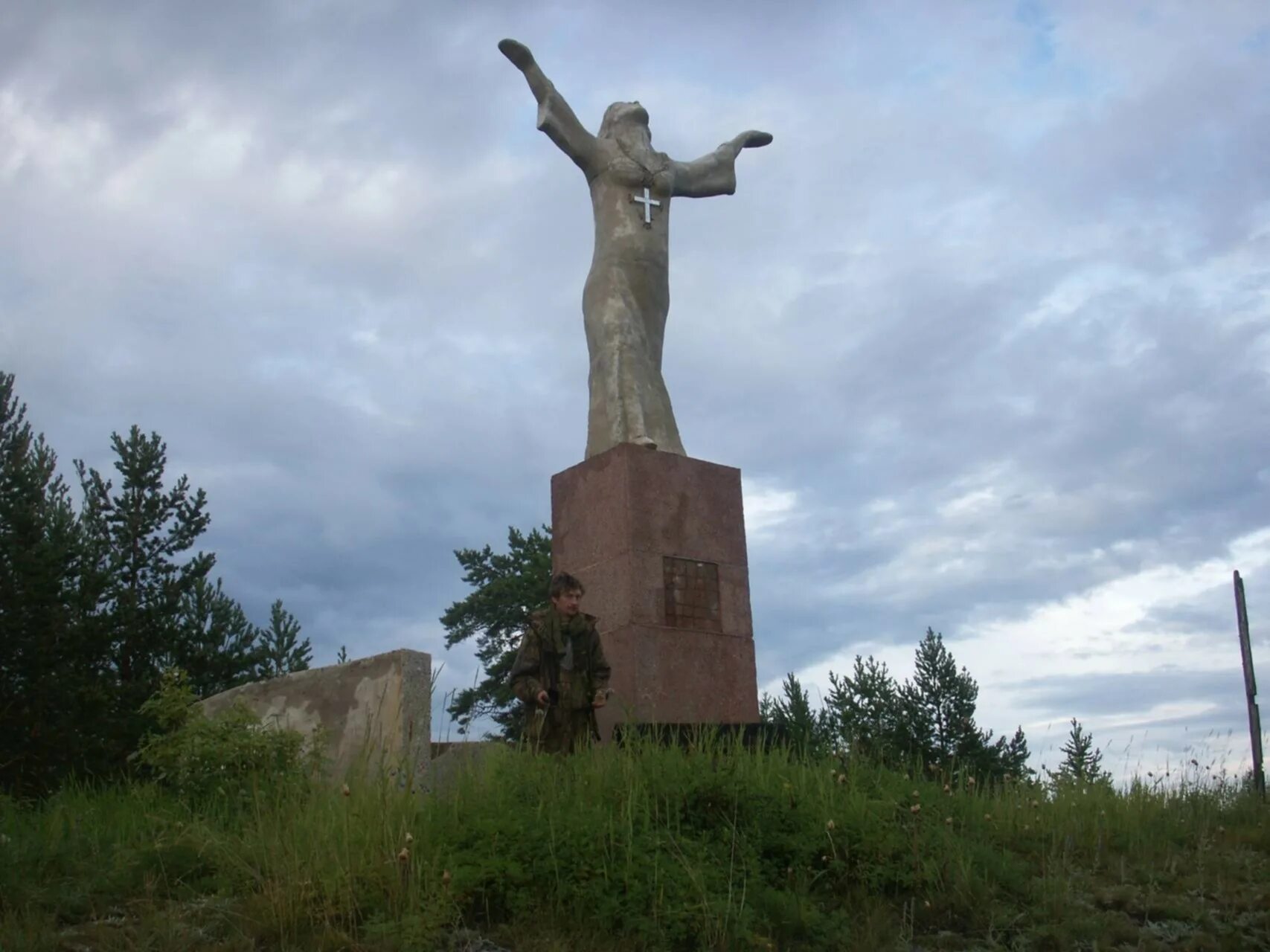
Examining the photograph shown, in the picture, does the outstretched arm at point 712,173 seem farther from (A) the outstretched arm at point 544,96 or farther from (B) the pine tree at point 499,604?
(B) the pine tree at point 499,604

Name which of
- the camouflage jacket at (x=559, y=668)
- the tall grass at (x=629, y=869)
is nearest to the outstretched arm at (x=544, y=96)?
the camouflage jacket at (x=559, y=668)

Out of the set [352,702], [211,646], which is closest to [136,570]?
[211,646]

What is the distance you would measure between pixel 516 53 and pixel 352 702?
188 inches

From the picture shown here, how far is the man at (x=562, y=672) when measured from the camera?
267 inches

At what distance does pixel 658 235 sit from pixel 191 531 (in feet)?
31.7

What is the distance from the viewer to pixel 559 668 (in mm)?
6926

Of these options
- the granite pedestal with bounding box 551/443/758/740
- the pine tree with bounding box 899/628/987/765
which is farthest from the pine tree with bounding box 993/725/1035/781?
the granite pedestal with bounding box 551/443/758/740

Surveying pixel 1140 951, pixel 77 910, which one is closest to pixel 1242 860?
pixel 1140 951

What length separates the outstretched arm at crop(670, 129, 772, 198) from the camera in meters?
10.3

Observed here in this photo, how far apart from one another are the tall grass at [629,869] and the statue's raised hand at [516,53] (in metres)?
5.48

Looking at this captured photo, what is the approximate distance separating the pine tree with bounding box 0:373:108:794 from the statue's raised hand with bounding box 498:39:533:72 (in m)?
7.99

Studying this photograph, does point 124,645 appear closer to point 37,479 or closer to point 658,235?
point 37,479

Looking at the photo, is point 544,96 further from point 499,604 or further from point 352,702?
point 499,604

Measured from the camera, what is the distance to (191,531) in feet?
55.8
